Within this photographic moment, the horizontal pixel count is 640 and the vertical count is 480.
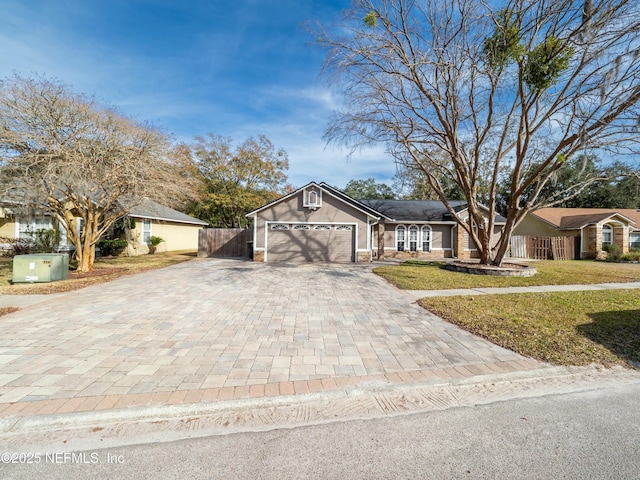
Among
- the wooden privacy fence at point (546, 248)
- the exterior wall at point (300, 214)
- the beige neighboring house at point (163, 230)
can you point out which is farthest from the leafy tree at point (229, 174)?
the wooden privacy fence at point (546, 248)

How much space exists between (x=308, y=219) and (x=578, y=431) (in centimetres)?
1374

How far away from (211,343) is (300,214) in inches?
463

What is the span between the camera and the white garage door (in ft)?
51.6

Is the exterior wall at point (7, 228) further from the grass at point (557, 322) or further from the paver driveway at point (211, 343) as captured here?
the grass at point (557, 322)

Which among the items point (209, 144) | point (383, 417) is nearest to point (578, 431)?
point (383, 417)

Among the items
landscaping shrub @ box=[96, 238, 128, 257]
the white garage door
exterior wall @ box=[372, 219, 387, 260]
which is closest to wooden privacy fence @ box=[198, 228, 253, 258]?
the white garage door

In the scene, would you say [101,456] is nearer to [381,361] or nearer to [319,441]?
[319,441]

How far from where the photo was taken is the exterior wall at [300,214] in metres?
15.6

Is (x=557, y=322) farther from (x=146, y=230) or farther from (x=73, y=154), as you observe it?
(x=146, y=230)

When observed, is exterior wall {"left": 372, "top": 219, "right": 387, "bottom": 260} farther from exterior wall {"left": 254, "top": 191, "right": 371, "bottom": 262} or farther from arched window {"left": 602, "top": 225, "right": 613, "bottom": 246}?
arched window {"left": 602, "top": 225, "right": 613, "bottom": 246}

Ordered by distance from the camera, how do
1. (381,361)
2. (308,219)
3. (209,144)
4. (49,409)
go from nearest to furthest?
(49,409) < (381,361) < (308,219) < (209,144)

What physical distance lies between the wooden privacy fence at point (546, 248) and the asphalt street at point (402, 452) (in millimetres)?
20594

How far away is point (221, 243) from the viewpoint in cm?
1841

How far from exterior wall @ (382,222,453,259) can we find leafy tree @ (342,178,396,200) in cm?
3245
